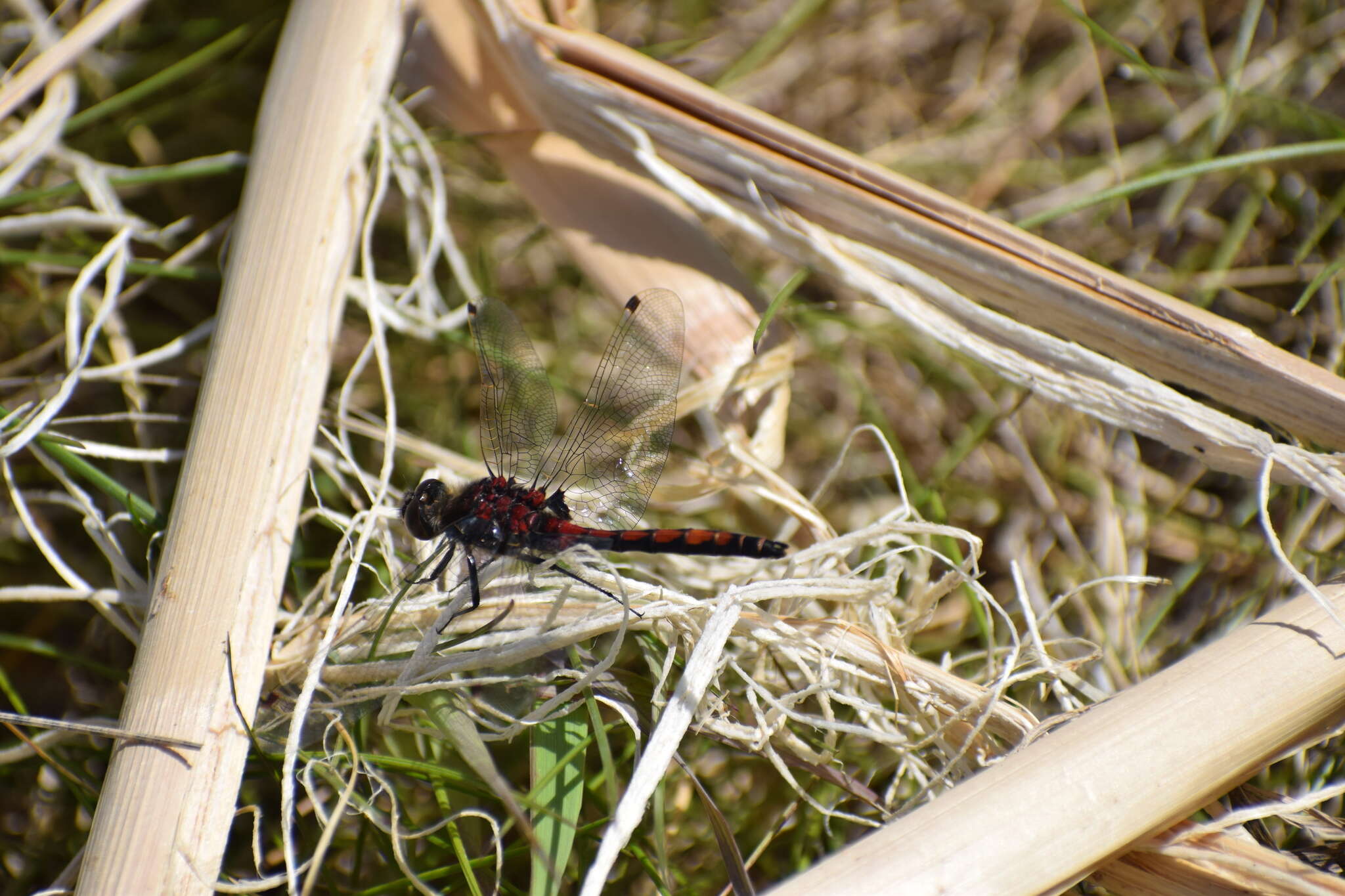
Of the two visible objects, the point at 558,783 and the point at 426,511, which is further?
the point at 426,511

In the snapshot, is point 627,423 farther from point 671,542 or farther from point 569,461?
point 671,542

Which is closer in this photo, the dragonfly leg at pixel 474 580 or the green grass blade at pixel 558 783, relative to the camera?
the green grass blade at pixel 558 783

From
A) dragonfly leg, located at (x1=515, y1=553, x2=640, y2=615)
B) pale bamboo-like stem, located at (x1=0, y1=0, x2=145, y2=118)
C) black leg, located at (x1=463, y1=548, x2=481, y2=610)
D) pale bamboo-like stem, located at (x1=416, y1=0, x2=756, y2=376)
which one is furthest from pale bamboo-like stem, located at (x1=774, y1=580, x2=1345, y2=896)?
pale bamboo-like stem, located at (x1=0, y1=0, x2=145, y2=118)

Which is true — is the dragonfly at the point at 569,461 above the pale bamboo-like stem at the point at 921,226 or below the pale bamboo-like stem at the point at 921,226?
below

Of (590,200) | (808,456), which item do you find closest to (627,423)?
(590,200)

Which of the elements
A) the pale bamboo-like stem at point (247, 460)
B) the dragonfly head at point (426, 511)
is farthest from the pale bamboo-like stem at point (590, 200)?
the dragonfly head at point (426, 511)

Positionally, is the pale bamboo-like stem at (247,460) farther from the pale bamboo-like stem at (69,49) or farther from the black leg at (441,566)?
the pale bamboo-like stem at (69,49)

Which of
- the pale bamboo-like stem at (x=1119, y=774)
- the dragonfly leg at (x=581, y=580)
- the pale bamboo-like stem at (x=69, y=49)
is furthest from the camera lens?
the pale bamboo-like stem at (x=69, y=49)

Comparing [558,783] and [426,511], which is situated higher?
[426,511]
